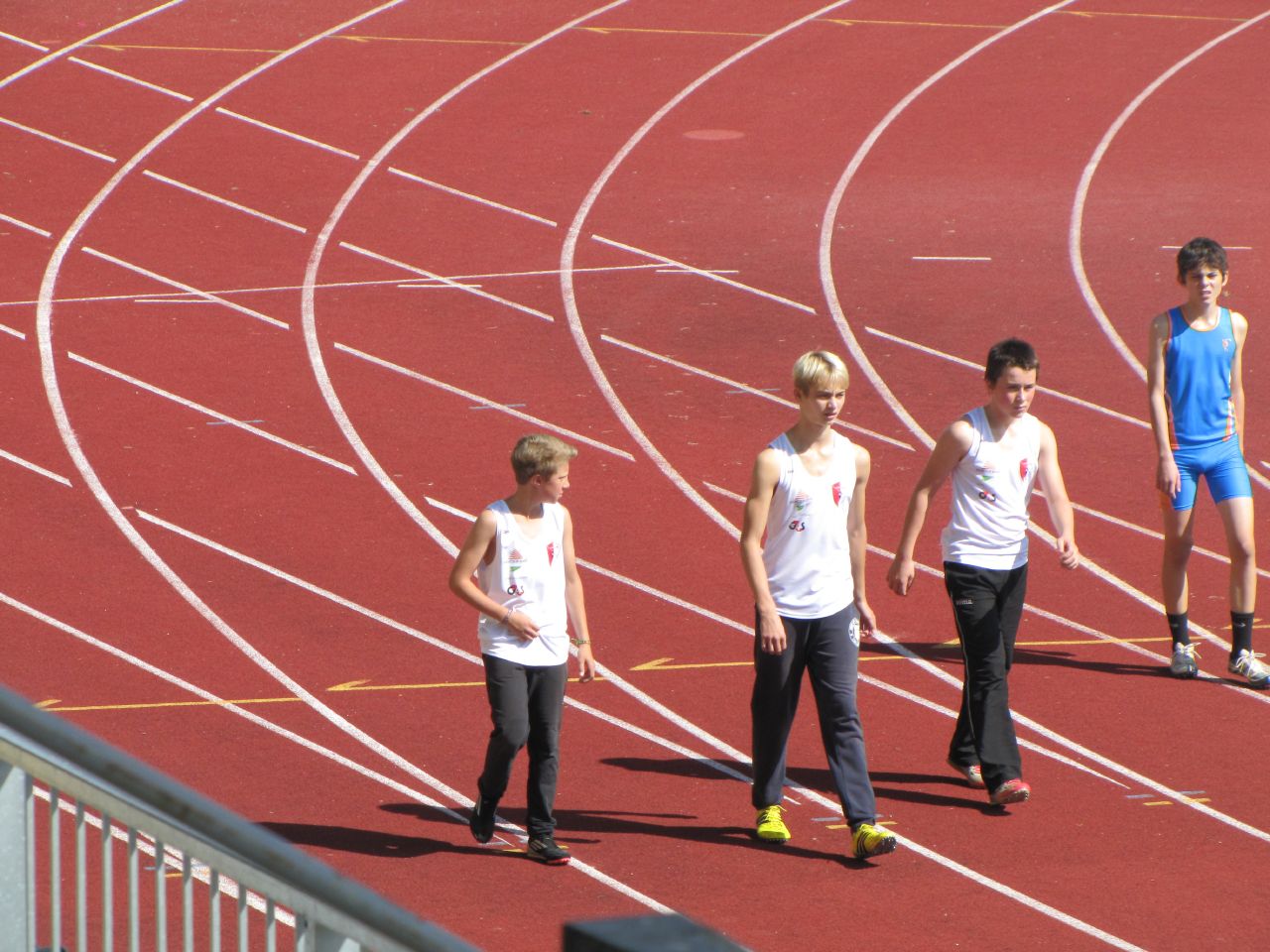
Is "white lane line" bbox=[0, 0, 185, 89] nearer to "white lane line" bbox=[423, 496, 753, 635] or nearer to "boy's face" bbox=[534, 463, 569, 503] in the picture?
"white lane line" bbox=[423, 496, 753, 635]

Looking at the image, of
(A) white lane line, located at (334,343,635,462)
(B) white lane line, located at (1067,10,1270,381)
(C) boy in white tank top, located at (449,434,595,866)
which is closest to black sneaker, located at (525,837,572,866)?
(C) boy in white tank top, located at (449,434,595,866)

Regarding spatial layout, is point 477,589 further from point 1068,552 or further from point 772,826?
point 1068,552

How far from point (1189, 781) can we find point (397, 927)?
6.18 m

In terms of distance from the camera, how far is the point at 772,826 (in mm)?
7801

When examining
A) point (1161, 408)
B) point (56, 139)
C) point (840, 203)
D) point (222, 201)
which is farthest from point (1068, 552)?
point (56, 139)

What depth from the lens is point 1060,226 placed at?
18562 mm

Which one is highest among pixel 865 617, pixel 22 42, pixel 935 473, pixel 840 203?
pixel 22 42

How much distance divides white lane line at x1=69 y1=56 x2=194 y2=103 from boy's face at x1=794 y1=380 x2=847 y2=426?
50.9ft

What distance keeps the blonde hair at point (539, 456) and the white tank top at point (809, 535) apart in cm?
79

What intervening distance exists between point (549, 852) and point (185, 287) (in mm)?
10232

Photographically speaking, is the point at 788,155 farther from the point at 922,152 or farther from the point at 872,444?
the point at 872,444

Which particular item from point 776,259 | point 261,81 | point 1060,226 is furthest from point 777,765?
point 261,81

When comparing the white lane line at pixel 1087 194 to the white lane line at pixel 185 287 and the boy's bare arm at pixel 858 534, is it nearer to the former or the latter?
the white lane line at pixel 185 287

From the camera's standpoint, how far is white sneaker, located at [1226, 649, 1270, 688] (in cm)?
961
